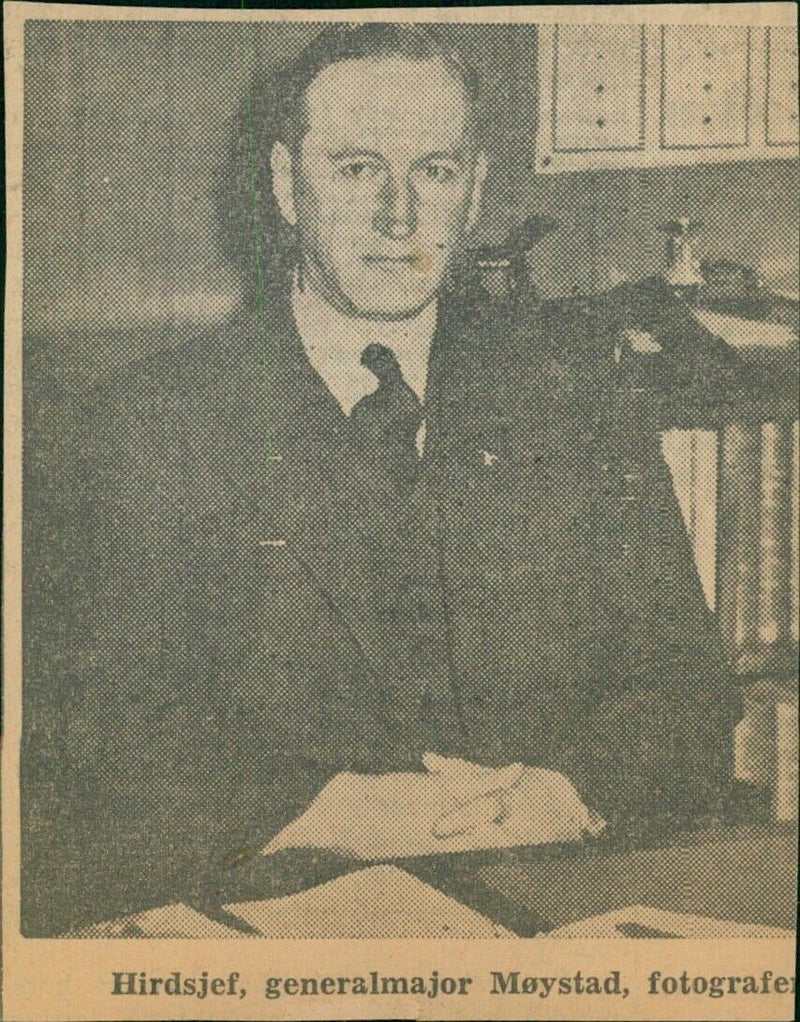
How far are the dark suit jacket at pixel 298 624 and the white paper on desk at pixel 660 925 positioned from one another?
0.25 feet

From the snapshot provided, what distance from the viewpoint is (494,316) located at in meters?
1.10

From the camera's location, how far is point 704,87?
1.09 metres

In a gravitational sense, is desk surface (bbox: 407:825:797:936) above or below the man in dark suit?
below

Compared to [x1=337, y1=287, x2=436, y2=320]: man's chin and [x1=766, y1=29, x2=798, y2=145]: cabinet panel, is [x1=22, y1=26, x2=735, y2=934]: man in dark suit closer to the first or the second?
[x1=337, y1=287, x2=436, y2=320]: man's chin

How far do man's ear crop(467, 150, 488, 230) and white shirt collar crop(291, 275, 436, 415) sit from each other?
7 centimetres

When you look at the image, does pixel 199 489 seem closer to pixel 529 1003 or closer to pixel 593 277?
pixel 593 277

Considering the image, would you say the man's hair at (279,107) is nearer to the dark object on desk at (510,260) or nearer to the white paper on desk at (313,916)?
the dark object on desk at (510,260)

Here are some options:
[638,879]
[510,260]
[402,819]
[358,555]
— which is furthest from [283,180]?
[638,879]

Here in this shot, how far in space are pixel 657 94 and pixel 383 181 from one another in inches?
8.4

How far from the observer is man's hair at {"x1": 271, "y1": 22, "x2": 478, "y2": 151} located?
1.09 meters

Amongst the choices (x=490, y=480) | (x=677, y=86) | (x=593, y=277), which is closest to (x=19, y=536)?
(x=490, y=480)

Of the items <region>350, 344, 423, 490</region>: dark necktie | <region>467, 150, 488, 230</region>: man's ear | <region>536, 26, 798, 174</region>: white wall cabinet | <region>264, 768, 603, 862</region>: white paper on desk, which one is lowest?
<region>264, 768, 603, 862</region>: white paper on desk

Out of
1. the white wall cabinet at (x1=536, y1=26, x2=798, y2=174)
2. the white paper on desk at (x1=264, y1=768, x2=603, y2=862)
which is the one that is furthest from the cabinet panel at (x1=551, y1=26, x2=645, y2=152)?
the white paper on desk at (x1=264, y1=768, x2=603, y2=862)

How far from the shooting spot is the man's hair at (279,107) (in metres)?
1.09
